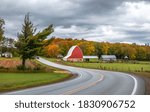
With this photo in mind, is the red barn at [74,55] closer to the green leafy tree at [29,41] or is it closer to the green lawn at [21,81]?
the green leafy tree at [29,41]

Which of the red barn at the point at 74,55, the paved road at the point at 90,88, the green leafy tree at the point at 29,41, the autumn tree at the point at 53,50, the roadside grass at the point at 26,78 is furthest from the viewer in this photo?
the autumn tree at the point at 53,50

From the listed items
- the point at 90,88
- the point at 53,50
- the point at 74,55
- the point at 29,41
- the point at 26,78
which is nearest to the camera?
the point at 90,88

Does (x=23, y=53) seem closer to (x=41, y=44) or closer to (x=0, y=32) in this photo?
(x=41, y=44)

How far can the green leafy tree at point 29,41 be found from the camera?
6175 centimetres

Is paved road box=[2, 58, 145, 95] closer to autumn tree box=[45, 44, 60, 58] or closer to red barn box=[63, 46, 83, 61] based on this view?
red barn box=[63, 46, 83, 61]

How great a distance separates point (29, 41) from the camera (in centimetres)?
6172

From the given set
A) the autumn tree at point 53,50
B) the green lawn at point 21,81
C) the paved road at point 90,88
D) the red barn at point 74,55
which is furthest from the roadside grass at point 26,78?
the autumn tree at point 53,50

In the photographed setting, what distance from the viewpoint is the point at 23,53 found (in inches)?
2462

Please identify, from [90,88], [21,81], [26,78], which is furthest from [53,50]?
[90,88]

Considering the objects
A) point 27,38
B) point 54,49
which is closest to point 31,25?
point 27,38

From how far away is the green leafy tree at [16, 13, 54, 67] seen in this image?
61.8m

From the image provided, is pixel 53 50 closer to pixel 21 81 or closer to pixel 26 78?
pixel 26 78

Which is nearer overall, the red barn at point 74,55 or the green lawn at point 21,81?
the green lawn at point 21,81

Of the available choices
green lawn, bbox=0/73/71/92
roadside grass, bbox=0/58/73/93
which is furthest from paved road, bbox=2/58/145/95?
roadside grass, bbox=0/58/73/93
